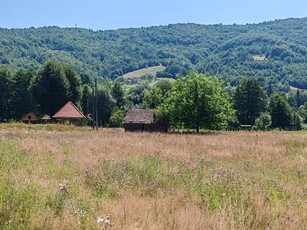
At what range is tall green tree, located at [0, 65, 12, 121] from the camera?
233ft

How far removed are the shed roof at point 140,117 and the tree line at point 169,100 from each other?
1.20 meters

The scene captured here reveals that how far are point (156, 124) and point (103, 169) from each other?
37477 mm

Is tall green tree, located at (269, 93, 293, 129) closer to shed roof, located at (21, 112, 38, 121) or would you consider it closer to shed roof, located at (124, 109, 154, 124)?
shed roof, located at (124, 109, 154, 124)

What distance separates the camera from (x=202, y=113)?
43000 millimetres

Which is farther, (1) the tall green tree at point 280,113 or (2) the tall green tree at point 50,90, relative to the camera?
(1) the tall green tree at point 280,113

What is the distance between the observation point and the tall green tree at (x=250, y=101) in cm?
8062

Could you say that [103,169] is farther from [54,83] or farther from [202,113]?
[54,83]

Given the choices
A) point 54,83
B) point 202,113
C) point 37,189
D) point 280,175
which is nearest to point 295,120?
point 202,113

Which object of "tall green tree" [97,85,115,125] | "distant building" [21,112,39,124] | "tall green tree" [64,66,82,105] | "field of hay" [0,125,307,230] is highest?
"tall green tree" [64,66,82,105]

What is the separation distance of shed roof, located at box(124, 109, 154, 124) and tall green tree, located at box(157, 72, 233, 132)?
287cm

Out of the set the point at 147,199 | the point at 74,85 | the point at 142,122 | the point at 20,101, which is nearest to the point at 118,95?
the point at 74,85

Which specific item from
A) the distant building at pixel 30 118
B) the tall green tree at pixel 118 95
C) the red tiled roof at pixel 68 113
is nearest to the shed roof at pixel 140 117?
the red tiled roof at pixel 68 113

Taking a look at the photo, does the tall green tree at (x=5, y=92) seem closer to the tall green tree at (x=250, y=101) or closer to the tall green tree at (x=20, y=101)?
the tall green tree at (x=20, y=101)

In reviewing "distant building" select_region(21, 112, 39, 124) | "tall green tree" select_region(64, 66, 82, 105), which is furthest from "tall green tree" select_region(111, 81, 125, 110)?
"distant building" select_region(21, 112, 39, 124)
